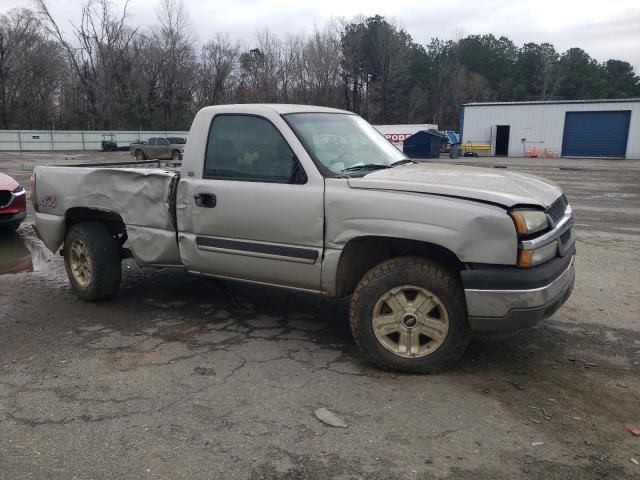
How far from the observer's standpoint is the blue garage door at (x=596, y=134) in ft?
126

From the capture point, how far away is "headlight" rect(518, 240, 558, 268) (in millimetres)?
3418

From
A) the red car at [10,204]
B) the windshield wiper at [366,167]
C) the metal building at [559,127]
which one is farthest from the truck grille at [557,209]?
the metal building at [559,127]

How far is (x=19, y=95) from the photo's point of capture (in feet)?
190

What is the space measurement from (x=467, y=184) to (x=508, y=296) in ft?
2.68

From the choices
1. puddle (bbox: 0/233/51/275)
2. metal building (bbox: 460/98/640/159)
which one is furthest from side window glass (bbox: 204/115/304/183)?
metal building (bbox: 460/98/640/159)

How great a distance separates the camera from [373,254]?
4195 mm

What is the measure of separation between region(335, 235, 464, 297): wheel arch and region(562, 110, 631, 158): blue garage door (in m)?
39.9

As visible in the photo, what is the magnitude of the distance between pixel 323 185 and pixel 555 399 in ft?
6.91

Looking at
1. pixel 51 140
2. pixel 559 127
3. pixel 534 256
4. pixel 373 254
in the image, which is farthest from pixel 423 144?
pixel 534 256

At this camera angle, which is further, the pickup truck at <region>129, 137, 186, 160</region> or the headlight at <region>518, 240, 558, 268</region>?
the pickup truck at <region>129, 137, 186, 160</region>

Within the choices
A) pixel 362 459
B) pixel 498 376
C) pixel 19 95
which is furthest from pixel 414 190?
pixel 19 95

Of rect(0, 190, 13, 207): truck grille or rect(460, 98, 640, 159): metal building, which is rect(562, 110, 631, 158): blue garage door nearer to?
rect(460, 98, 640, 159): metal building

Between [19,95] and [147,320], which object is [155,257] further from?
[19,95]

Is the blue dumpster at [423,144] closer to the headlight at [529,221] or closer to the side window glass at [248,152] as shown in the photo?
the side window glass at [248,152]
